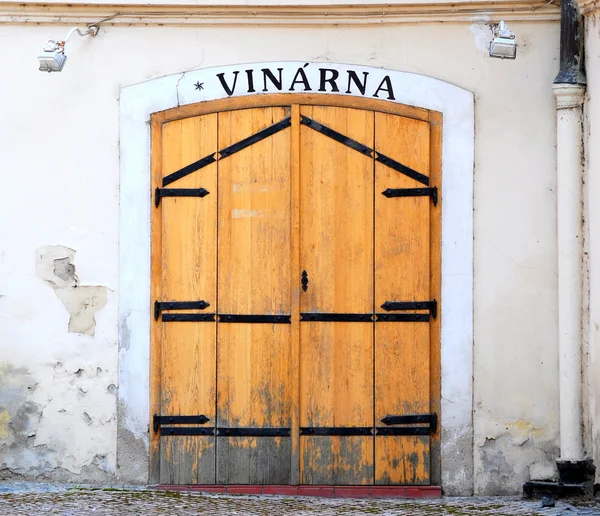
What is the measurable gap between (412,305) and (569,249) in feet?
3.52

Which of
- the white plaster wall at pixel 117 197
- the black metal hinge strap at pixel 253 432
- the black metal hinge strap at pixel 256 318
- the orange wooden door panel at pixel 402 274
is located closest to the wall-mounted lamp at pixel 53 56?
the white plaster wall at pixel 117 197

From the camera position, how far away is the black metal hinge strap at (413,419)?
23.2 ft

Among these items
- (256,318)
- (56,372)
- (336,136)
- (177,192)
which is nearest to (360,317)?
(256,318)

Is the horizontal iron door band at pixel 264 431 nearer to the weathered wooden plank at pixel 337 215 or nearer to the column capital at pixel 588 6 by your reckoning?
the weathered wooden plank at pixel 337 215

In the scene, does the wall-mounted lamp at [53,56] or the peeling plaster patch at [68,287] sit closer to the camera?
the wall-mounted lamp at [53,56]

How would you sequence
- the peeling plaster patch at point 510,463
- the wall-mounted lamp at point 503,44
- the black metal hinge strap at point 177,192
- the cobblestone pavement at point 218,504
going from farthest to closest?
1. the black metal hinge strap at point 177,192
2. the peeling plaster patch at point 510,463
3. the wall-mounted lamp at point 503,44
4. the cobblestone pavement at point 218,504

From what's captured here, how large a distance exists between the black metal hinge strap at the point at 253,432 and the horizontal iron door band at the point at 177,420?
0.44 ft

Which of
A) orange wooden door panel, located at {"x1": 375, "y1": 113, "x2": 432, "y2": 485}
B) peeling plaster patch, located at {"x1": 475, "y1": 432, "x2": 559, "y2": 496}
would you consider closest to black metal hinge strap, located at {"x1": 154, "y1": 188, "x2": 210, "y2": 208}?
orange wooden door panel, located at {"x1": 375, "y1": 113, "x2": 432, "y2": 485}

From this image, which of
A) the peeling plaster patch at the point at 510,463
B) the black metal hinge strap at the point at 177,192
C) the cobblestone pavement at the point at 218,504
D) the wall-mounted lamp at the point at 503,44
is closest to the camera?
the cobblestone pavement at the point at 218,504

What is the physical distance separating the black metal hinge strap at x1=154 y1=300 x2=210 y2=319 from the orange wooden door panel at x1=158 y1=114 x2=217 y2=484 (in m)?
0.03

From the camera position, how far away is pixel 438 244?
278 inches

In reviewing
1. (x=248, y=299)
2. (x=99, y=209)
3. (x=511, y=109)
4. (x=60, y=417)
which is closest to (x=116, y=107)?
(x=99, y=209)

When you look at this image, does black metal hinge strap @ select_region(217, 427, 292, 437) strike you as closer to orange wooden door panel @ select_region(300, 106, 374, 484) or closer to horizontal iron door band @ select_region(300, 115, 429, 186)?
orange wooden door panel @ select_region(300, 106, 374, 484)

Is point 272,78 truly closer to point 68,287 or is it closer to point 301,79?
point 301,79
